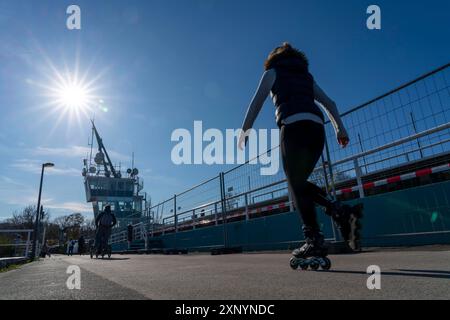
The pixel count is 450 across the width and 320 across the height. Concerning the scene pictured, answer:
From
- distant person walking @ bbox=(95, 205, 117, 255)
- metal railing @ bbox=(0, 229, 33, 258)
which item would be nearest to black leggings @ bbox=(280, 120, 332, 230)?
distant person walking @ bbox=(95, 205, 117, 255)

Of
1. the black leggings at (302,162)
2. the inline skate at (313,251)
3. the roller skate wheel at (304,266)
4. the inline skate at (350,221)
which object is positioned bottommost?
the roller skate wheel at (304,266)

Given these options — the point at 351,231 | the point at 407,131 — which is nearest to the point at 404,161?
the point at 407,131

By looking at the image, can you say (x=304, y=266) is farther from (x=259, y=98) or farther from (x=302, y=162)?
(x=259, y=98)

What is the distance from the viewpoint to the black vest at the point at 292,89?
232 centimetres

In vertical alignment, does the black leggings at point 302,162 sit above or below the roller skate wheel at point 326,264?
above

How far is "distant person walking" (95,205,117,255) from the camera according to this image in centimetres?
919

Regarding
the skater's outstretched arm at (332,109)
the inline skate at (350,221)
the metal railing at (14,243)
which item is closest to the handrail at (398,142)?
the skater's outstretched arm at (332,109)

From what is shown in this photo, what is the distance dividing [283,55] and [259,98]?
45cm

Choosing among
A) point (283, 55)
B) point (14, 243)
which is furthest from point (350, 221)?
point (14, 243)

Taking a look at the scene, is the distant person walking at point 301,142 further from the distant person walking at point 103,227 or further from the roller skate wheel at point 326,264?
the distant person walking at point 103,227

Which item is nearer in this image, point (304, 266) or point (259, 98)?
point (304, 266)

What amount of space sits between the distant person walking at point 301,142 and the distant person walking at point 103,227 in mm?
8044

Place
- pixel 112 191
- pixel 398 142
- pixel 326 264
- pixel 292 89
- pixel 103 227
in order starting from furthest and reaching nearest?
pixel 112 191 < pixel 103 227 < pixel 398 142 < pixel 292 89 < pixel 326 264

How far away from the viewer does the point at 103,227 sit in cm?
929
